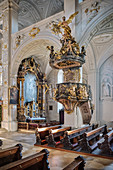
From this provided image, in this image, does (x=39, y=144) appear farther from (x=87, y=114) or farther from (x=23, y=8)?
(x=23, y=8)

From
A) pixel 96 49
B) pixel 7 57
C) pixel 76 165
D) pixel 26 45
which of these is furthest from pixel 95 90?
pixel 76 165

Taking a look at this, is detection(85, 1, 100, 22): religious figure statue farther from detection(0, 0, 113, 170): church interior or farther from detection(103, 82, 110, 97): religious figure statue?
detection(103, 82, 110, 97): religious figure statue

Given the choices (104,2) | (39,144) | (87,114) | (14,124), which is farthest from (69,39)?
(14,124)

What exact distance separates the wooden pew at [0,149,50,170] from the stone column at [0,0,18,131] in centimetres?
873

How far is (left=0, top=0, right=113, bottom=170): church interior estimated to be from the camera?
5338 mm

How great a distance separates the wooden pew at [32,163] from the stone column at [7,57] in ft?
28.6

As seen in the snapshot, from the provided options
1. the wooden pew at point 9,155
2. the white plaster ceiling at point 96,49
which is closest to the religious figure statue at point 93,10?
the white plaster ceiling at point 96,49

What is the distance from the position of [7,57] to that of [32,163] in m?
9.91

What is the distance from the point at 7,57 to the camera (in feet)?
38.8

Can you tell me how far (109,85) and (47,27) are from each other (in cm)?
654

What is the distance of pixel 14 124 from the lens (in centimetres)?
1167

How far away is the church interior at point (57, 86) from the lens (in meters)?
5.34

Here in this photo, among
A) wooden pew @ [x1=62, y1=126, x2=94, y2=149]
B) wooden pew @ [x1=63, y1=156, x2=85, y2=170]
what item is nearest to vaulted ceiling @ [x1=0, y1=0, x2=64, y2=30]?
wooden pew @ [x1=62, y1=126, x2=94, y2=149]

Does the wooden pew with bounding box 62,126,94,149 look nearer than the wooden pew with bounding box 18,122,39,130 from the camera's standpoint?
Yes
